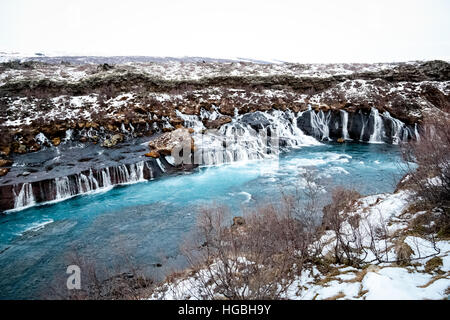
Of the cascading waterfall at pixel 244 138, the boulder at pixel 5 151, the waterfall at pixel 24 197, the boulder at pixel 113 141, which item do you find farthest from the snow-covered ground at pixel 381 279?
the boulder at pixel 5 151

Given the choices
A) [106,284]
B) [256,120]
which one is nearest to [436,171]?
[106,284]

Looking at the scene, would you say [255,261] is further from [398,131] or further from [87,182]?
[398,131]

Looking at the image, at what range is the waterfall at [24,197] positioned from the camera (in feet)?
44.9

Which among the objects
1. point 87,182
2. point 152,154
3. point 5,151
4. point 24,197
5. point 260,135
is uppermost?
point 260,135

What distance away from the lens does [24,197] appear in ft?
45.3

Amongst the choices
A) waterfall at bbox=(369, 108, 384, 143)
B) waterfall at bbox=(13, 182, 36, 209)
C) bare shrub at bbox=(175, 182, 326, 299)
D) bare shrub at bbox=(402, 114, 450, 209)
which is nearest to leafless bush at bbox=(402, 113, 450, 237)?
bare shrub at bbox=(402, 114, 450, 209)

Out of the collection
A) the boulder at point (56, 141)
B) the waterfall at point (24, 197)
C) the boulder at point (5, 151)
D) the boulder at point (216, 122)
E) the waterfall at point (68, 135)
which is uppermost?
the boulder at point (216, 122)

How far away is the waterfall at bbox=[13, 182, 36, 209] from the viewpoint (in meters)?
13.7

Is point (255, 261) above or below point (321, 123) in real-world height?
below

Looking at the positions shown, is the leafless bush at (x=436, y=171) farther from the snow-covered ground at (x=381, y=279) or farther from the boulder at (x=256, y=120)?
the boulder at (x=256, y=120)

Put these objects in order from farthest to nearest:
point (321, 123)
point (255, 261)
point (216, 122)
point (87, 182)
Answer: point (321, 123) → point (216, 122) → point (87, 182) → point (255, 261)

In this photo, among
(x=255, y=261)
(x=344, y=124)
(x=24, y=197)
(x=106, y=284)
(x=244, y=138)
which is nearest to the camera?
(x=255, y=261)

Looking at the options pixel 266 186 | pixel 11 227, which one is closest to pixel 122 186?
pixel 11 227

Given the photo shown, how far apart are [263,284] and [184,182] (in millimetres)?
12800
